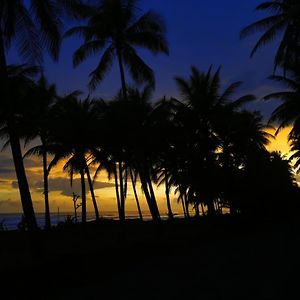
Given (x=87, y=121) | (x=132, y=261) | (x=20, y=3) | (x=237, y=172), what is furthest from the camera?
(x=87, y=121)

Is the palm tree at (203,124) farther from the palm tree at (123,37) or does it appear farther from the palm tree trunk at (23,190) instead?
the palm tree trunk at (23,190)

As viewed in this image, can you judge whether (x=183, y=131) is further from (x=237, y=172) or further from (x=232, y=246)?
(x=232, y=246)

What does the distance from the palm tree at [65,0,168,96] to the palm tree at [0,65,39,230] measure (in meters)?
3.19

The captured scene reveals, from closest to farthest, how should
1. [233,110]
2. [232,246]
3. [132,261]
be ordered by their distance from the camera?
[132,261], [232,246], [233,110]

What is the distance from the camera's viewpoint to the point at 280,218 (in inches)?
1014

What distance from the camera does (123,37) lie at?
22188 millimetres

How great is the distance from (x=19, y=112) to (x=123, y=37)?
7.78m

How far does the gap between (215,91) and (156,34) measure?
6.32 m

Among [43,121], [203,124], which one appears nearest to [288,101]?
[203,124]

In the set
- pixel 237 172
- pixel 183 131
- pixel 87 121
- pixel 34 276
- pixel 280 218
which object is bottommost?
pixel 34 276

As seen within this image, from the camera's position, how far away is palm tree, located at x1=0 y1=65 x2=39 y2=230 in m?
12.0

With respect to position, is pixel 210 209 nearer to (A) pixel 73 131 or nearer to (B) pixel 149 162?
(B) pixel 149 162

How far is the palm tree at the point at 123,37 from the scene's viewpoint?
2181cm

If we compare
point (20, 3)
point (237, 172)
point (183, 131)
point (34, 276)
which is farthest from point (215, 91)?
point (34, 276)
